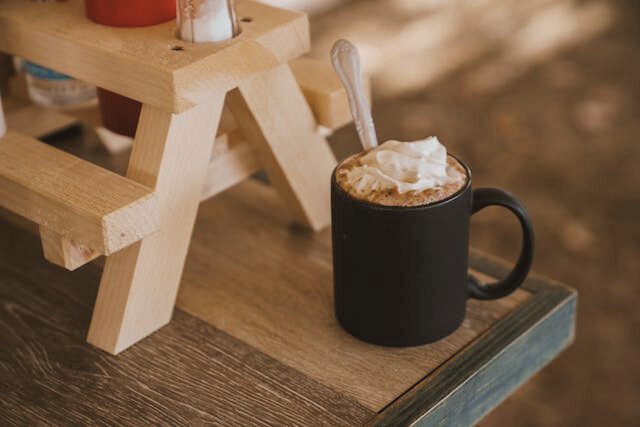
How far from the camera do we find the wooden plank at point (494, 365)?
26.7 inches

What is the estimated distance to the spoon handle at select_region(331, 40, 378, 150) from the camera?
732 mm

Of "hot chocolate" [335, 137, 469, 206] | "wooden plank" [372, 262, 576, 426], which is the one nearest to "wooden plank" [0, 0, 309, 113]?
"hot chocolate" [335, 137, 469, 206]

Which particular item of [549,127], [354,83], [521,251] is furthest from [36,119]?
[549,127]

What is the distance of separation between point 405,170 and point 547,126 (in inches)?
60.5

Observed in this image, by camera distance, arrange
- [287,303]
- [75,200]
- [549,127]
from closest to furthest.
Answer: [75,200] → [287,303] → [549,127]

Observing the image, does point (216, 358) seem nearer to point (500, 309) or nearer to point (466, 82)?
point (500, 309)

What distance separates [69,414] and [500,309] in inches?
13.6

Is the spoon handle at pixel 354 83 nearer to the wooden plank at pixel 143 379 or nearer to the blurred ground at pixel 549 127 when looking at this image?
the wooden plank at pixel 143 379

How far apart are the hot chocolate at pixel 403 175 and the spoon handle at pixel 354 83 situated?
0.11ft

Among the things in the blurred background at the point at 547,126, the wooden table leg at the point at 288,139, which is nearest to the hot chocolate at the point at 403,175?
the wooden table leg at the point at 288,139

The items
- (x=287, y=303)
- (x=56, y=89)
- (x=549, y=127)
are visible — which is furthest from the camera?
(x=549, y=127)

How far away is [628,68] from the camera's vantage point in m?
2.42

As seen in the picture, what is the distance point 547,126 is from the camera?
7.09ft

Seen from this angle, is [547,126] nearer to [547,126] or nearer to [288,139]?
[547,126]
